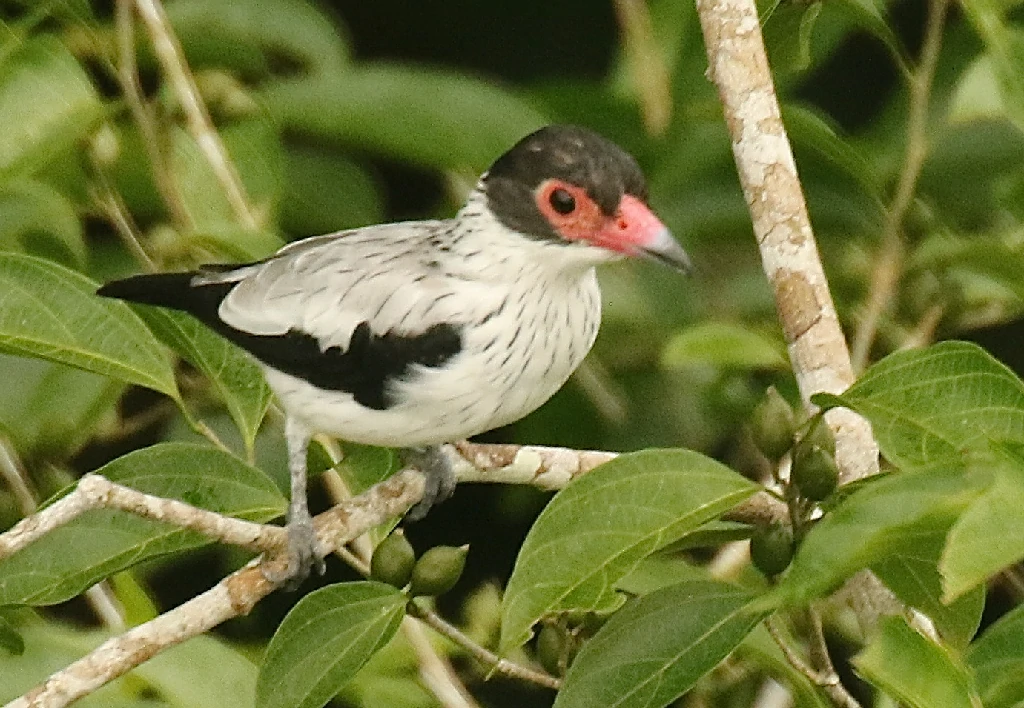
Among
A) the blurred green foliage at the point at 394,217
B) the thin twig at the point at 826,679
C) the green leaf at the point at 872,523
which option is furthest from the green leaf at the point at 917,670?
the blurred green foliage at the point at 394,217

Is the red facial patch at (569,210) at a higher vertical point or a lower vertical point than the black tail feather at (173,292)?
higher

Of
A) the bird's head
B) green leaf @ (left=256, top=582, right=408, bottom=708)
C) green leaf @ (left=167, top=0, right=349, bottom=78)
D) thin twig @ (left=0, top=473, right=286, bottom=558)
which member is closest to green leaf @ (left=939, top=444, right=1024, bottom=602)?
green leaf @ (left=256, top=582, right=408, bottom=708)

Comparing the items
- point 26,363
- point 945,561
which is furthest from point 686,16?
point 945,561

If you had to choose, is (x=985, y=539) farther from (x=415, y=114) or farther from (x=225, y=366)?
(x=415, y=114)

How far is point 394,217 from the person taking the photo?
4.75 metres

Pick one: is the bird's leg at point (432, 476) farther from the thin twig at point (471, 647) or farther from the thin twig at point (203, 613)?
the thin twig at point (471, 647)

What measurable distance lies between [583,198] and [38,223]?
3.49ft

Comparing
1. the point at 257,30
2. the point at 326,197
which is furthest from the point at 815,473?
the point at 326,197

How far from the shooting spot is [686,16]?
3611 mm

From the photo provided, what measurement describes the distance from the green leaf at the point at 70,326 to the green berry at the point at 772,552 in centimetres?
88

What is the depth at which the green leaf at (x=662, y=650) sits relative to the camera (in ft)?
6.19

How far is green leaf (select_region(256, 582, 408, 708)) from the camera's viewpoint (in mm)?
1966

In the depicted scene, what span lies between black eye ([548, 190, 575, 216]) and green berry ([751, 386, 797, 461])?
75 centimetres

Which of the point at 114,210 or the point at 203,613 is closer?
the point at 203,613
